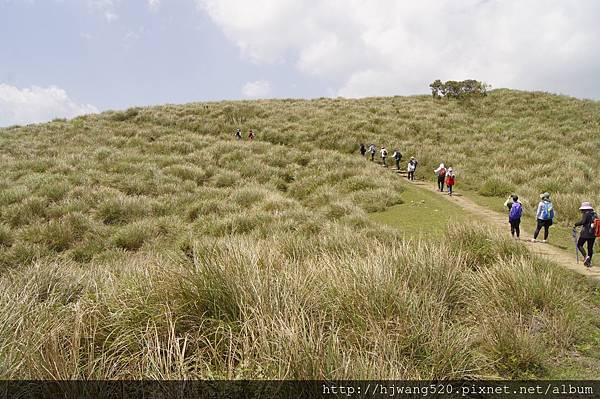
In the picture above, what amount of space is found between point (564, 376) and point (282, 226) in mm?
7594

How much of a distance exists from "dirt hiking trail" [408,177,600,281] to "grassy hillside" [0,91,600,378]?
1085mm

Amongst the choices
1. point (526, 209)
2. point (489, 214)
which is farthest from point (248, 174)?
point (526, 209)

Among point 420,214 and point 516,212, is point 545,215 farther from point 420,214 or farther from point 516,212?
point 420,214

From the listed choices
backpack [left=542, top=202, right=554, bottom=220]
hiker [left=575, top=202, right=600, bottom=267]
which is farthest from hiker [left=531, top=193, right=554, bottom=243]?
hiker [left=575, top=202, right=600, bottom=267]

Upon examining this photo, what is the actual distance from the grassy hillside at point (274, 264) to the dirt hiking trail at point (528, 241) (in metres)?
1.09

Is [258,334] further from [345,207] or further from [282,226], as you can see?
[345,207]

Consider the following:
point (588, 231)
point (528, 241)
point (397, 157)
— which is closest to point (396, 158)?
point (397, 157)

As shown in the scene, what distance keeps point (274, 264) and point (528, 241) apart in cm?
897

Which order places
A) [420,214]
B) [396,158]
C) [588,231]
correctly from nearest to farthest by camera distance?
1. [588,231]
2. [420,214]
3. [396,158]

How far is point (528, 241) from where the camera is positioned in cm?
1045

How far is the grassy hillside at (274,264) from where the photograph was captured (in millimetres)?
3242

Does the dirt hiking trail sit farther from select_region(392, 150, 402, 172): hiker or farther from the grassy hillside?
select_region(392, 150, 402, 172): hiker

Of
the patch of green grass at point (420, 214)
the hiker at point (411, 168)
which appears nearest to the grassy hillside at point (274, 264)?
the patch of green grass at point (420, 214)

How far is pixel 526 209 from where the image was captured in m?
14.0
